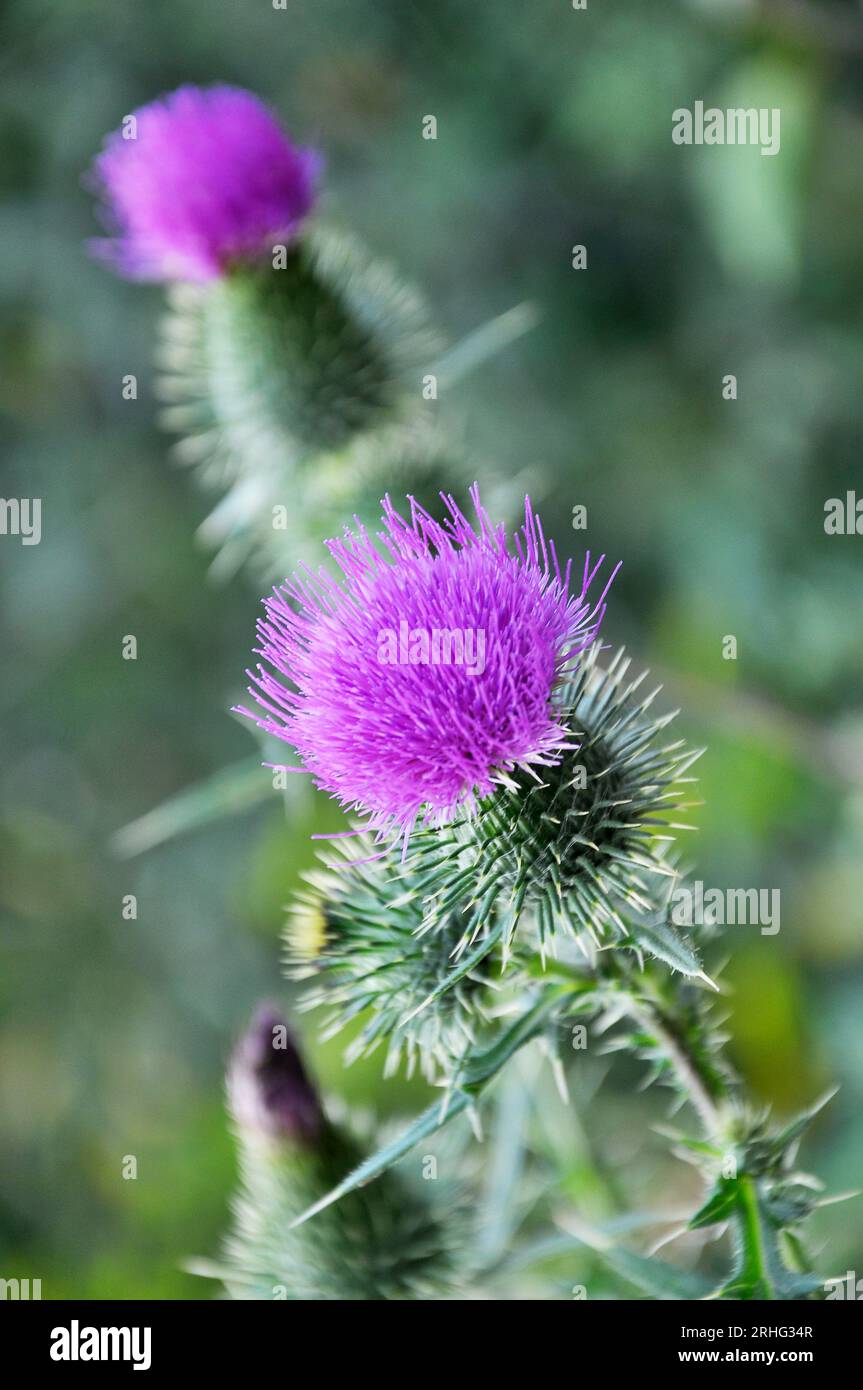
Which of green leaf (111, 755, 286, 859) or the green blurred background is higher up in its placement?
the green blurred background

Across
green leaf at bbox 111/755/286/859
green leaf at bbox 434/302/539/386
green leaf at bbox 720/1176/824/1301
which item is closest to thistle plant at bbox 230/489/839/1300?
green leaf at bbox 720/1176/824/1301

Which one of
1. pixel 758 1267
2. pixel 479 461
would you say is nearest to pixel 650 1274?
pixel 758 1267

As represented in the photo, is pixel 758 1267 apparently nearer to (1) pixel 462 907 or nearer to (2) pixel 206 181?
(1) pixel 462 907

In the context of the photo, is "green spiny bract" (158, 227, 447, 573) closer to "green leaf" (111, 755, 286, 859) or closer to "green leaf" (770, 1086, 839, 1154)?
"green leaf" (111, 755, 286, 859)
